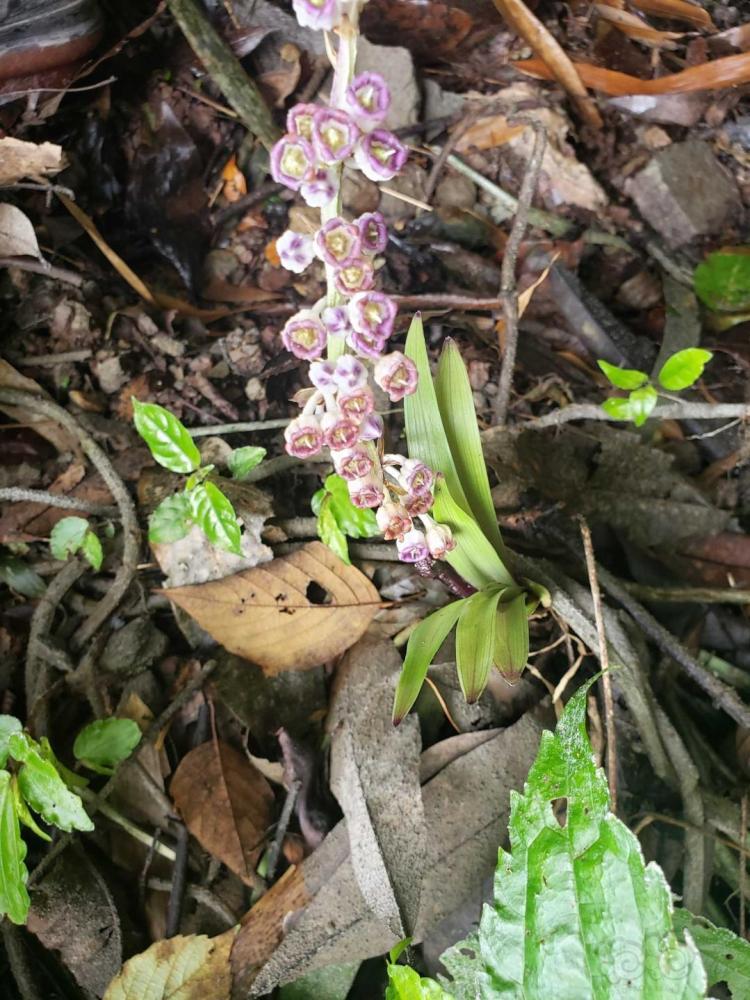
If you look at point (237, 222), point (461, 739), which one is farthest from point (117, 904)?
point (237, 222)

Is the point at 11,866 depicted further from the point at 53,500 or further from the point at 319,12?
the point at 319,12

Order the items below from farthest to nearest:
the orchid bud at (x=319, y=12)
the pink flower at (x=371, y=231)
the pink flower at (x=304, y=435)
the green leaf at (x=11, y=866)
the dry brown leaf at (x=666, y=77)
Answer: the dry brown leaf at (x=666, y=77) → the green leaf at (x=11, y=866) → the pink flower at (x=304, y=435) → the pink flower at (x=371, y=231) → the orchid bud at (x=319, y=12)

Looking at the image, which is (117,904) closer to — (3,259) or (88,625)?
(88,625)

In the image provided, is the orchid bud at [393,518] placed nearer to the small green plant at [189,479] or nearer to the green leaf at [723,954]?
the small green plant at [189,479]

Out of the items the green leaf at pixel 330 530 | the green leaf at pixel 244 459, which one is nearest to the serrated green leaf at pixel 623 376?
the green leaf at pixel 330 530

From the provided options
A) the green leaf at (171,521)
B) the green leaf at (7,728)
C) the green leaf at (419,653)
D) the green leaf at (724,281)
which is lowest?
the green leaf at (419,653)

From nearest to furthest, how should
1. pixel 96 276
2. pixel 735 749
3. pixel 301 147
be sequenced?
pixel 301 147
pixel 735 749
pixel 96 276

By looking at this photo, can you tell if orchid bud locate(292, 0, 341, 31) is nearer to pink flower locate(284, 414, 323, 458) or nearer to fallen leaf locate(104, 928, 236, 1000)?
pink flower locate(284, 414, 323, 458)
